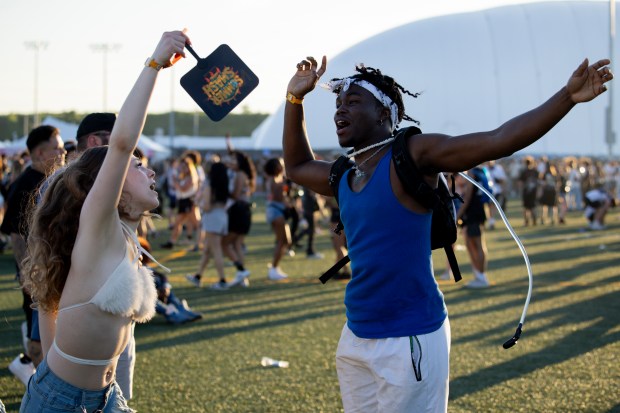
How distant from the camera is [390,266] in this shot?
356 centimetres

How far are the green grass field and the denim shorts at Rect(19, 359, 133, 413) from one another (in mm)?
2976

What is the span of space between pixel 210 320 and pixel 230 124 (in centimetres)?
12154

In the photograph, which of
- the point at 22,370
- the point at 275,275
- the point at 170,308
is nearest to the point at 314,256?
the point at 275,275

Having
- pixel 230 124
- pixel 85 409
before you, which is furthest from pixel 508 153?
pixel 230 124

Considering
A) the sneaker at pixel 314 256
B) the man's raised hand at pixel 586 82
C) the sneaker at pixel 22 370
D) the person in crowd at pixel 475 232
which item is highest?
the man's raised hand at pixel 586 82

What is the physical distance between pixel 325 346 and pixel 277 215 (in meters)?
5.47

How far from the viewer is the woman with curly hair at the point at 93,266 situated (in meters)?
3.11

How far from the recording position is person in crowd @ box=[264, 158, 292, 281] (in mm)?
13391

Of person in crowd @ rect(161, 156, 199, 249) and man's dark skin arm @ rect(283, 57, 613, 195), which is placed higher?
man's dark skin arm @ rect(283, 57, 613, 195)

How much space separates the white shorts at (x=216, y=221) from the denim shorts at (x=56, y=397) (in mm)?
8887

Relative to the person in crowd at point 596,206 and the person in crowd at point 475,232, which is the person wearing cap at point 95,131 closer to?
the person in crowd at point 475,232

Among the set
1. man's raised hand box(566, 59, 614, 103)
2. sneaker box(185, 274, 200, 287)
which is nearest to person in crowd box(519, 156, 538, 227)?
sneaker box(185, 274, 200, 287)

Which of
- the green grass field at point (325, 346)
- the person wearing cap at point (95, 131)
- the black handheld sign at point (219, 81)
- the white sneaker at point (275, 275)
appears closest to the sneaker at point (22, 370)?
the green grass field at point (325, 346)

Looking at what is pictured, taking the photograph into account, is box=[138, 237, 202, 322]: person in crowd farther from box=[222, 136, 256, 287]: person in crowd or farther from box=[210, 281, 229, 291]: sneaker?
box=[222, 136, 256, 287]: person in crowd
